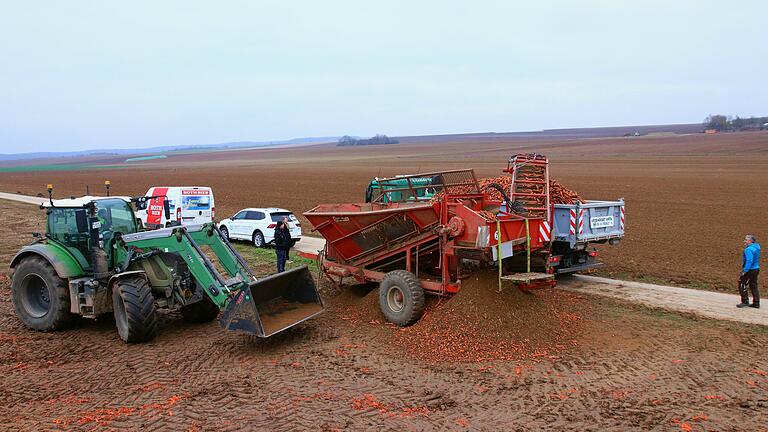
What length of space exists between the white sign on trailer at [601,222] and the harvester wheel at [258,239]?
10.8m

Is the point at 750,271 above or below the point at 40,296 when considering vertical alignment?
below

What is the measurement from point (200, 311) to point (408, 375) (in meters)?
4.26

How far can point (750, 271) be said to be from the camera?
11.0 metres

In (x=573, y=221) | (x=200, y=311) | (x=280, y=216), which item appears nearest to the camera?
(x=200, y=311)

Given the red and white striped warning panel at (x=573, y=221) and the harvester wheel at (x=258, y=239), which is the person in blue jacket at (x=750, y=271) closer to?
the red and white striped warning panel at (x=573, y=221)

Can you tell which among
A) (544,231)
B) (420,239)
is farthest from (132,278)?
(544,231)

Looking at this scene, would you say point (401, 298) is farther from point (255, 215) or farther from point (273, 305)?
point (255, 215)

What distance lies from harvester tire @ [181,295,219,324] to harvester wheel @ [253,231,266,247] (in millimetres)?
9258

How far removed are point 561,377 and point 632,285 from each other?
627 centimetres

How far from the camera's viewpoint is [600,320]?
10414 millimetres

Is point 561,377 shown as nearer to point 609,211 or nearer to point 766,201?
point 609,211

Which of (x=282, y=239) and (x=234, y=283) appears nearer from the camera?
(x=234, y=283)

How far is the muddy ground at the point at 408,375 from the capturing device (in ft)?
22.6

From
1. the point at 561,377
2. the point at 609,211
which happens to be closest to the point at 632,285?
the point at 609,211
